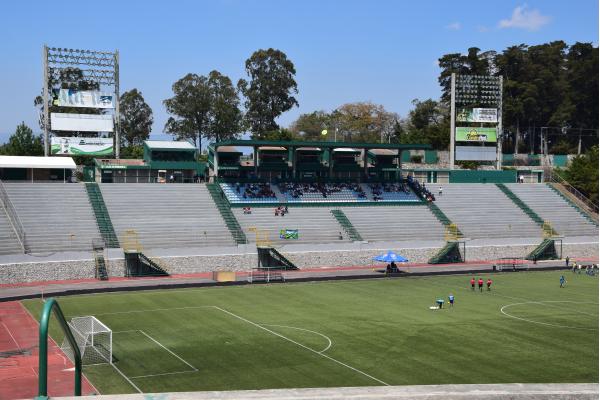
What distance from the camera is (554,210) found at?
277 ft

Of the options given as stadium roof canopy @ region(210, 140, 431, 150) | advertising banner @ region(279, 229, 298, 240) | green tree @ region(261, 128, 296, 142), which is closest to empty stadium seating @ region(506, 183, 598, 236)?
stadium roof canopy @ region(210, 140, 431, 150)

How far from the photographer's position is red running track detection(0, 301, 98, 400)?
28203 millimetres

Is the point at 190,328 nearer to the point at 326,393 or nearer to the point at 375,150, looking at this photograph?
the point at 326,393

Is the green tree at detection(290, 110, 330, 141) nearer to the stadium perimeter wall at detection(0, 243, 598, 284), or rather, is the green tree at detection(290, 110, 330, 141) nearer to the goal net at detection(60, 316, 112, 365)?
the stadium perimeter wall at detection(0, 243, 598, 284)

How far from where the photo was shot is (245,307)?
4641cm

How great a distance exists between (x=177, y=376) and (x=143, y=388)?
1987 mm

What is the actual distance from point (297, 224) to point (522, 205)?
2846 centimetres

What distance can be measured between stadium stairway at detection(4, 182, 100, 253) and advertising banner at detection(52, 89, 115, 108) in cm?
1036

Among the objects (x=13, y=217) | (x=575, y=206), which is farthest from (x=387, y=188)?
(x=13, y=217)

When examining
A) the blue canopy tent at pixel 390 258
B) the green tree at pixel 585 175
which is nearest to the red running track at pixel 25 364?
the blue canopy tent at pixel 390 258

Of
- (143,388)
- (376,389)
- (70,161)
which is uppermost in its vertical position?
(70,161)

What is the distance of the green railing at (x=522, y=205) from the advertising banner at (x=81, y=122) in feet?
152

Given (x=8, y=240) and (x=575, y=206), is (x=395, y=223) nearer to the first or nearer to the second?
(x=575, y=206)

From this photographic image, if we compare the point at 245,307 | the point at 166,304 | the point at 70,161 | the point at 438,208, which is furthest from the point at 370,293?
the point at 70,161
